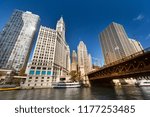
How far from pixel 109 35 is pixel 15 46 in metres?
144

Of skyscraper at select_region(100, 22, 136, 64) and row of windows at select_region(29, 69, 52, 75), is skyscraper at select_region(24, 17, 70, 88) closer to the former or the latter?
row of windows at select_region(29, 69, 52, 75)

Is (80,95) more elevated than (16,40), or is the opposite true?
(16,40)

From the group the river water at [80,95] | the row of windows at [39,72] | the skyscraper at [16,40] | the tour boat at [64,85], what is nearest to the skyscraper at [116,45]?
the tour boat at [64,85]

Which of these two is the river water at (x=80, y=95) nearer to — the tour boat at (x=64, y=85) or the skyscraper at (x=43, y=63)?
the skyscraper at (x=43, y=63)

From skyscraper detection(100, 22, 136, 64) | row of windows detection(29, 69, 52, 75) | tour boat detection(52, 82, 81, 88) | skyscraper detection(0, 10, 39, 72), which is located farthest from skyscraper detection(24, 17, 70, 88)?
skyscraper detection(100, 22, 136, 64)

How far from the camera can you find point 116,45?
127 meters

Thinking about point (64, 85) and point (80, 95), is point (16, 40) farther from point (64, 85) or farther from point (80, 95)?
point (80, 95)

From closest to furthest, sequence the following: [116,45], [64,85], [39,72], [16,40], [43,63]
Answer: [64,85], [39,72], [43,63], [16,40], [116,45]

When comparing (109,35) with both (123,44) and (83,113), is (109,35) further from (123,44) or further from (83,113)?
(83,113)

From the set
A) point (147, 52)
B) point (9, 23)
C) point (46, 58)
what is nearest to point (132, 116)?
point (147, 52)

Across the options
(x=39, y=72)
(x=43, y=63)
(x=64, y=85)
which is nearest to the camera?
(x=64, y=85)

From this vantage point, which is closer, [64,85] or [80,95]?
[80,95]

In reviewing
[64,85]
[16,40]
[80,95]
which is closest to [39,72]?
[64,85]

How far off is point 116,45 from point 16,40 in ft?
439
